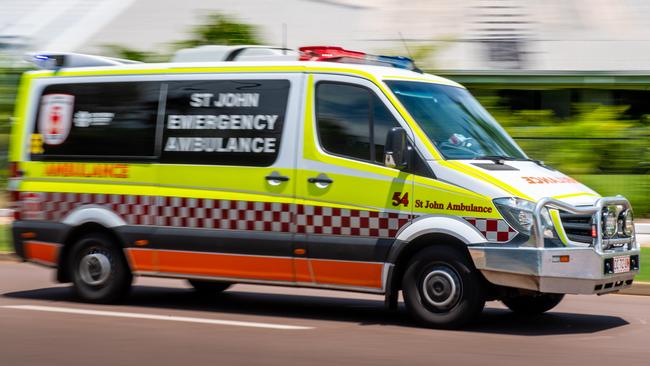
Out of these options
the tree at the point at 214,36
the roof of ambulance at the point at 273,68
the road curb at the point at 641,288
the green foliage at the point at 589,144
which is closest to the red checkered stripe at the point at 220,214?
the roof of ambulance at the point at 273,68

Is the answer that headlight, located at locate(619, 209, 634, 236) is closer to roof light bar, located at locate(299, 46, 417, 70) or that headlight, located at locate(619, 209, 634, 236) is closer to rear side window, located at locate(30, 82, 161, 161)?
roof light bar, located at locate(299, 46, 417, 70)

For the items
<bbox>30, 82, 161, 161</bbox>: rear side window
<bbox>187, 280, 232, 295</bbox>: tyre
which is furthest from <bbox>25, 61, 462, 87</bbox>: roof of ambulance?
<bbox>187, 280, 232, 295</bbox>: tyre

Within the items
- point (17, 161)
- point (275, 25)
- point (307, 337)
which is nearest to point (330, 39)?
point (275, 25)

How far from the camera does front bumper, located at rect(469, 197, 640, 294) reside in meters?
8.50

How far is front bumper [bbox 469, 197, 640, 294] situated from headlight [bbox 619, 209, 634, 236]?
0.48 meters

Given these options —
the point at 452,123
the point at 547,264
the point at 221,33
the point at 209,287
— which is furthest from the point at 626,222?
the point at 221,33

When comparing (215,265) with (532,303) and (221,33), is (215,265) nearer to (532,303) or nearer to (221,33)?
(532,303)

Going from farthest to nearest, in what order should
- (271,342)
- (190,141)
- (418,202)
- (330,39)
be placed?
1. (330,39)
2. (190,141)
3. (418,202)
4. (271,342)

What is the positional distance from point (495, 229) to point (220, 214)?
93.5 inches

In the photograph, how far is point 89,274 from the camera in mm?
10492

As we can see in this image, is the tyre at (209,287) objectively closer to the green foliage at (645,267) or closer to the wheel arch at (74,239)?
the wheel arch at (74,239)

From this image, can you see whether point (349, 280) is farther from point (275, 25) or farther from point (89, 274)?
point (275, 25)

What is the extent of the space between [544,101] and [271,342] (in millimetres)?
18720

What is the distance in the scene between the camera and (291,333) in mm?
8742
